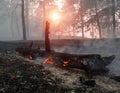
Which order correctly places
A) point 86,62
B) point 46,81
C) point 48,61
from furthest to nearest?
point 48,61 < point 86,62 < point 46,81

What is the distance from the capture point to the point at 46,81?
10828 millimetres

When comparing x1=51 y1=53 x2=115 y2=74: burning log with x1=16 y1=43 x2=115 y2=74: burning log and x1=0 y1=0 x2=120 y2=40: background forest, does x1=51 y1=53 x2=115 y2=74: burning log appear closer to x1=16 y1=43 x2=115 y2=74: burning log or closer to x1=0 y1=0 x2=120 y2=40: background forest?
x1=16 y1=43 x2=115 y2=74: burning log

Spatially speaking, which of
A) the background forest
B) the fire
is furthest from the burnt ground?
the background forest

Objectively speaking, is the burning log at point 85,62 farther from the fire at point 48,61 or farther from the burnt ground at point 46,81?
the burnt ground at point 46,81

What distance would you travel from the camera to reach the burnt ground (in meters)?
9.98

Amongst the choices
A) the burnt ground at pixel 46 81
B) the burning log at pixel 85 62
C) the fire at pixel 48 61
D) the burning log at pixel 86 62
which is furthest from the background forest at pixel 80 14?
the burnt ground at pixel 46 81

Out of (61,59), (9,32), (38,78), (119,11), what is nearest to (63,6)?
(119,11)

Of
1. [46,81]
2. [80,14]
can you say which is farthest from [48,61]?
[80,14]

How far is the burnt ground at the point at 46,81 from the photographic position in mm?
9984

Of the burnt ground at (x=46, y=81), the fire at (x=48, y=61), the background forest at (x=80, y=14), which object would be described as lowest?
the burnt ground at (x=46, y=81)

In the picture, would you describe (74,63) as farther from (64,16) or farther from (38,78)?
(64,16)

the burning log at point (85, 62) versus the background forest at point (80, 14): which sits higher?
the background forest at point (80, 14)

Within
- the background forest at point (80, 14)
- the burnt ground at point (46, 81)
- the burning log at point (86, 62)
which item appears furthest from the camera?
the background forest at point (80, 14)

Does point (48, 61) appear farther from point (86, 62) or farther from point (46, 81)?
point (46, 81)
